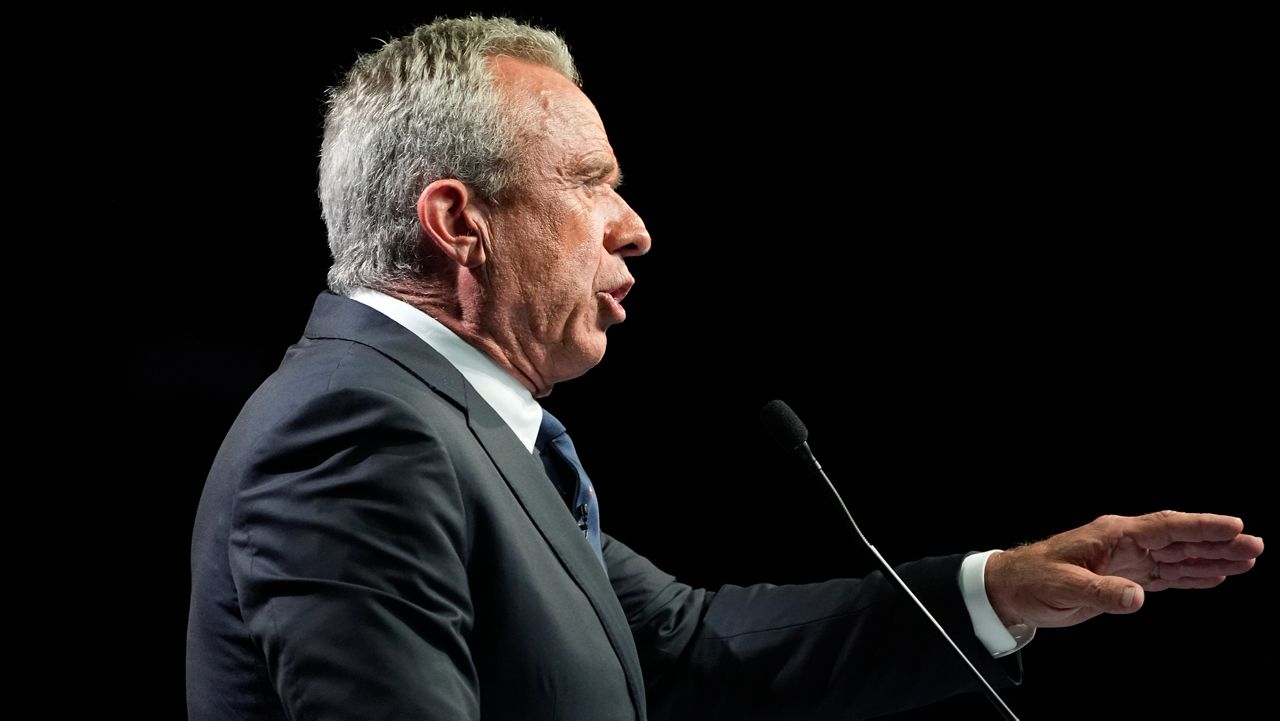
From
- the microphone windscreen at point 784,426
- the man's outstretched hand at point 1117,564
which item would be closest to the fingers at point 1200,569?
the man's outstretched hand at point 1117,564

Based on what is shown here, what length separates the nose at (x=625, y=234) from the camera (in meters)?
1.74

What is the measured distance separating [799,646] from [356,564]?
0.93m

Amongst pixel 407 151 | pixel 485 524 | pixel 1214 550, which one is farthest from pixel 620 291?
pixel 1214 550

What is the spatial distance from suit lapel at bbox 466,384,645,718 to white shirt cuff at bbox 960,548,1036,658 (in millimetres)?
603

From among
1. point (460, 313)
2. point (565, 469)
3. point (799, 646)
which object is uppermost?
point (460, 313)

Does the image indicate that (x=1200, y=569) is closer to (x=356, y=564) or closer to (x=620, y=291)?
(x=620, y=291)

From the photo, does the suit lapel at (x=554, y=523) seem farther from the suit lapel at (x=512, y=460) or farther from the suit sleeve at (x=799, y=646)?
the suit sleeve at (x=799, y=646)

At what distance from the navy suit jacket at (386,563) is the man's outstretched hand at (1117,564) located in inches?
25.1

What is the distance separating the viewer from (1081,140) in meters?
2.66

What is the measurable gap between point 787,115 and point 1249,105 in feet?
3.31

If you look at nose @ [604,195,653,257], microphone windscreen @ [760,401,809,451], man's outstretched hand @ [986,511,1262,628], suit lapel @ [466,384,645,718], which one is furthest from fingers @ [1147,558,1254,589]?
nose @ [604,195,653,257]

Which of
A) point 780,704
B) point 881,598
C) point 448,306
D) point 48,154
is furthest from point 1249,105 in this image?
point 48,154

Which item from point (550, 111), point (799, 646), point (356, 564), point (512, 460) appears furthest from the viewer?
point (799, 646)

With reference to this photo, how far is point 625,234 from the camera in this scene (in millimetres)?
1750
